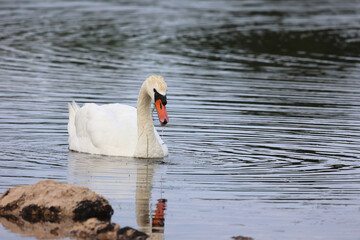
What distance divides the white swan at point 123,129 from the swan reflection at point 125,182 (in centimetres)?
19

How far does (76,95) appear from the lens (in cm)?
2058

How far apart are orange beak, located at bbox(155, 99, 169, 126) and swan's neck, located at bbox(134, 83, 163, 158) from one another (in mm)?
814

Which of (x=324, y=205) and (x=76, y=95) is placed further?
(x=76, y=95)

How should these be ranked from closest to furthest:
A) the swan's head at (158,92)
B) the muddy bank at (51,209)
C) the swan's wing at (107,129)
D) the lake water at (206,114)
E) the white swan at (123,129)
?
the muddy bank at (51,209) → the lake water at (206,114) → the swan's head at (158,92) → the white swan at (123,129) → the swan's wing at (107,129)

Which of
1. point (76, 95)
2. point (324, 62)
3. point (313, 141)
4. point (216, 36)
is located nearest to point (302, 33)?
point (216, 36)

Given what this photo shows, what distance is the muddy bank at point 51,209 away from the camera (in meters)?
9.69

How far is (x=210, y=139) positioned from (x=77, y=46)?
1499cm

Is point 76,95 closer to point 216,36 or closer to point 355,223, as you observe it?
point 355,223

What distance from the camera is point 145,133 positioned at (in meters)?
14.7

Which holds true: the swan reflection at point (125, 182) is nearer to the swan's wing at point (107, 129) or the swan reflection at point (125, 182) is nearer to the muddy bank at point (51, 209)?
the swan's wing at point (107, 129)

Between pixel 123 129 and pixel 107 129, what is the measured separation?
29cm

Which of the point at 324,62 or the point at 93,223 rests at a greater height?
the point at 93,223

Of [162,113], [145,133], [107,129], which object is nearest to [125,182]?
[162,113]

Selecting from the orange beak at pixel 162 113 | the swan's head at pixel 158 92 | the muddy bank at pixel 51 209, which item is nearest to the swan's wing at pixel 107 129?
the swan's head at pixel 158 92
